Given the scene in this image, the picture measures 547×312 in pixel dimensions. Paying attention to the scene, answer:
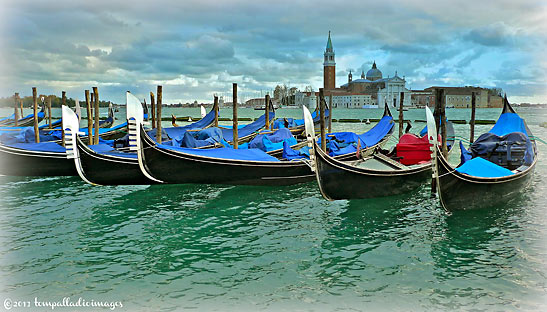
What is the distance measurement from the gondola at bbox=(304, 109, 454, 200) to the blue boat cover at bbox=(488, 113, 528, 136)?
2.04 metres

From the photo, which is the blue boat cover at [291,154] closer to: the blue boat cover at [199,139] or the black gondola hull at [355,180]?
the blue boat cover at [199,139]

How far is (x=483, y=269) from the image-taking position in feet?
15.1

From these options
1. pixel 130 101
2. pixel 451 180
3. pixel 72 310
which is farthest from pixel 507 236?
pixel 130 101

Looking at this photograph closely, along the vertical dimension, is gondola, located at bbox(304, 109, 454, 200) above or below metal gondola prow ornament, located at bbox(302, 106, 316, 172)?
below

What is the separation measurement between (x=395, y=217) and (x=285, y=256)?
90.8 inches

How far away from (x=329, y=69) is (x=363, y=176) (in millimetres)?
102324

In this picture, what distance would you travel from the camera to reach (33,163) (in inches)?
376

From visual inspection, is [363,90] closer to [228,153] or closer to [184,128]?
[184,128]

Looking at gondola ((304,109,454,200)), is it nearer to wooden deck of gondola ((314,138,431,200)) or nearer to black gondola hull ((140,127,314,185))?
wooden deck of gondola ((314,138,431,200))

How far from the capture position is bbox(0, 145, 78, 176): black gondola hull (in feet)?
30.6

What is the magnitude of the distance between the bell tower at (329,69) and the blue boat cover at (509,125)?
321 ft

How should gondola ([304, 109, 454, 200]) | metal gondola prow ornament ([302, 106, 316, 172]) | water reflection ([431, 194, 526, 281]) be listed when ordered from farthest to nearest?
1. gondola ([304, 109, 454, 200])
2. metal gondola prow ornament ([302, 106, 316, 172])
3. water reflection ([431, 194, 526, 281])

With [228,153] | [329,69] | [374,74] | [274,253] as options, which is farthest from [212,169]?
[374,74]

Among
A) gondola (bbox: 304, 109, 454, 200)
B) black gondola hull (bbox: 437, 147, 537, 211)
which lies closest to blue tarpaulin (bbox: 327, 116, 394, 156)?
gondola (bbox: 304, 109, 454, 200)
